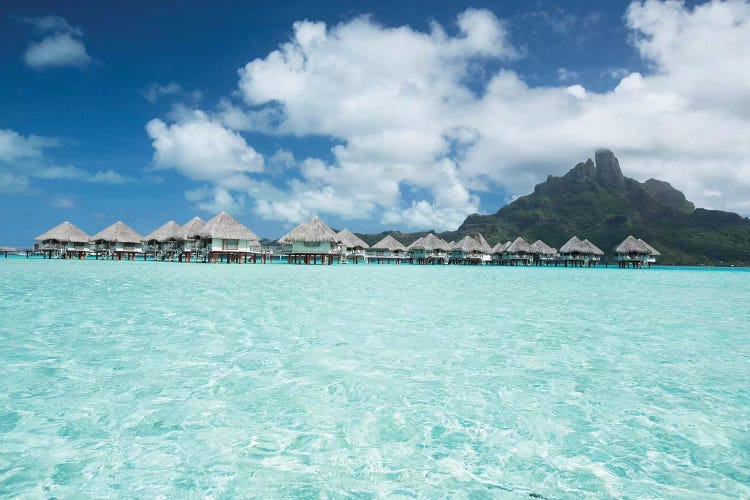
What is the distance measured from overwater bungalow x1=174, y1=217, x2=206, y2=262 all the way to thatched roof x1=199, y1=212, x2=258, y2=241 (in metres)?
2.39

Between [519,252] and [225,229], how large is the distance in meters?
35.9

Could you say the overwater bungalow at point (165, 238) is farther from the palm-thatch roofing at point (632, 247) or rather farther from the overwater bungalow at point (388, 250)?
the palm-thatch roofing at point (632, 247)

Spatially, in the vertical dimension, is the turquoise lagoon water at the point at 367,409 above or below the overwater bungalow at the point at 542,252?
below

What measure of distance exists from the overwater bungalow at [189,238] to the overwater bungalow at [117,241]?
21.0 ft

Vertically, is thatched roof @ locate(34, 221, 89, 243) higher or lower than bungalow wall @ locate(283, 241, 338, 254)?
higher

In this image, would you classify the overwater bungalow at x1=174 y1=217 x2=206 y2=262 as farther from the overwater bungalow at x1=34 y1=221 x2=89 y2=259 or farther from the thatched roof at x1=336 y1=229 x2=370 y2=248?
the thatched roof at x1=336 y1=229 x2=370 y2=248

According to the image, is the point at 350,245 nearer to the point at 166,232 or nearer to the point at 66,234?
the point at 166,232

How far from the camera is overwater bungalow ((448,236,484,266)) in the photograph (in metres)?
57.0

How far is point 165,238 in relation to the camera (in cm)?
4456

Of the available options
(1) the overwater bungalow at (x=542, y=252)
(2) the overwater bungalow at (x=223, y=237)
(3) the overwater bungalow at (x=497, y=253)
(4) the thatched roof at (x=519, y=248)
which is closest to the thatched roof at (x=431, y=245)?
(3) the overwater bungalow at (x=497, y=253)

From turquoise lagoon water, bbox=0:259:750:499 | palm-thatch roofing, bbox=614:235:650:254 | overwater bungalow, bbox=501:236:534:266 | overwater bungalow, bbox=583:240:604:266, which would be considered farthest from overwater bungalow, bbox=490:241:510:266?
turquoise lagoon water, bbox=0:259:750:499

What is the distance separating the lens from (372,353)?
619 cm

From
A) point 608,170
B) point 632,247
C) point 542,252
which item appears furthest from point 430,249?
point 608,170

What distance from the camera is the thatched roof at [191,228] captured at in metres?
41.0
